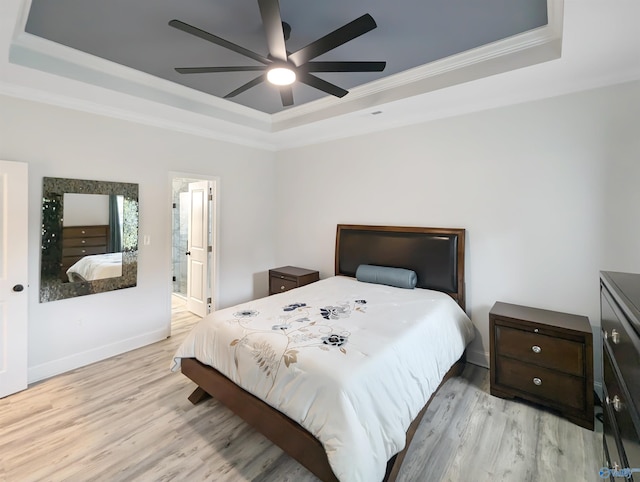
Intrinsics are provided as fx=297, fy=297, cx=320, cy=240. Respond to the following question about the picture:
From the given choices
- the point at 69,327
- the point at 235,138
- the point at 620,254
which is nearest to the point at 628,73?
the point at 620,254

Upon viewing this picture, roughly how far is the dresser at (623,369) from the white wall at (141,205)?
359 cm

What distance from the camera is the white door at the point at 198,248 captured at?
4.46 metres

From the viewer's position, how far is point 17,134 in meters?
2.72

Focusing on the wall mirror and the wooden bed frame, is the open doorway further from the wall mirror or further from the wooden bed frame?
→ the wooden bed frame

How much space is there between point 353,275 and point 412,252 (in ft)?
3.04

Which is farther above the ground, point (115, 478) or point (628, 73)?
point (628, 73)

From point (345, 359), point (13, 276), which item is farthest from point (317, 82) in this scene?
point (13, 276)

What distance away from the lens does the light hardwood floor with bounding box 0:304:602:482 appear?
1859 millimetres

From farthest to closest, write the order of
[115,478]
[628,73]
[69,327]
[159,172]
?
[159,172] < [69,327] < [628,73] < [115,478]

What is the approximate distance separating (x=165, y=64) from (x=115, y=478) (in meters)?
3.26

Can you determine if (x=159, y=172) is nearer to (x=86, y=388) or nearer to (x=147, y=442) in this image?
(x=86, y=388)

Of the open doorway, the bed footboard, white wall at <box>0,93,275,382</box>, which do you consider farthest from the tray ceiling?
the bed footboard

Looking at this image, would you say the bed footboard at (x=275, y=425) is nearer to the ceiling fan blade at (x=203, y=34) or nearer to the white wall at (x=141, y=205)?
the white wall at (x=141, y=205)

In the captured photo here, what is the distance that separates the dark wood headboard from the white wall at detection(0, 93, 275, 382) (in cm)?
168
